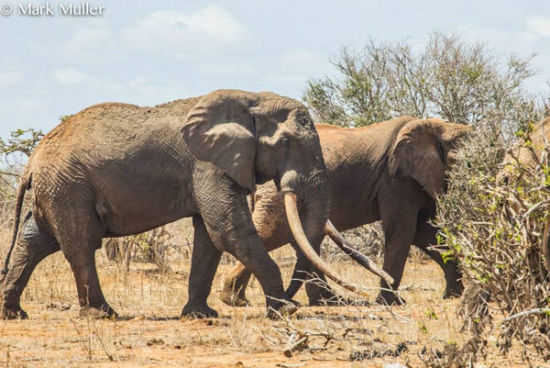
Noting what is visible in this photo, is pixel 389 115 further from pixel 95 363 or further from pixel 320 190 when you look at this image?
pixel 95 363

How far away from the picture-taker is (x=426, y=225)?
1241cm

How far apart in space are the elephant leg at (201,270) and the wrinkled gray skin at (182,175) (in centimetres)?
1

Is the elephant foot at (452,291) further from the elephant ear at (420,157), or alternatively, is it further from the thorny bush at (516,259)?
the thorny bush at (516,259)

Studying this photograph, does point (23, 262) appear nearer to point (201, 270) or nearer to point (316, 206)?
point (201, 270)

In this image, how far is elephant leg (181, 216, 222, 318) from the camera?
9859 millimetres

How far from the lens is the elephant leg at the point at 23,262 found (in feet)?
32.8

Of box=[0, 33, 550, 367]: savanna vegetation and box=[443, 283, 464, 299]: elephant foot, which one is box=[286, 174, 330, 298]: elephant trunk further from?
box=[443, 283, 464, 299]: elephant foot

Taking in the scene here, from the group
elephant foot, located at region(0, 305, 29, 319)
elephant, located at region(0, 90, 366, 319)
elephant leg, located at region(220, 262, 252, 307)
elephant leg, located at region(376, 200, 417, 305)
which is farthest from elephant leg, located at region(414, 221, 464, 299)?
elephant foot, located at region(0, 305, 29, 319)

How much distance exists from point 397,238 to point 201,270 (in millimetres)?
2828

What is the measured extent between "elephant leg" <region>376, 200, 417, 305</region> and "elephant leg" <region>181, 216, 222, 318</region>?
250 centimetres

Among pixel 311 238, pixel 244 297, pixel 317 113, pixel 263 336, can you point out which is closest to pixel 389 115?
pixel 317 113

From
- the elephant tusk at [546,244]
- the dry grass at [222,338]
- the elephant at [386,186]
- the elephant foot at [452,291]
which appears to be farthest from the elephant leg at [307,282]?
the elephant tusk at [546,244]

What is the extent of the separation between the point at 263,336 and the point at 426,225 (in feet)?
17.7

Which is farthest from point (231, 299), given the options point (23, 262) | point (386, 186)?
point (23, 262)
